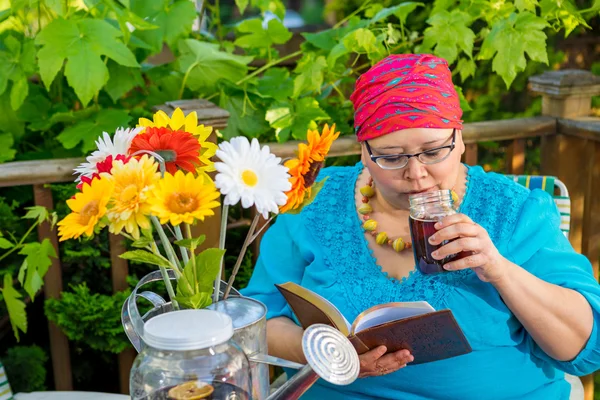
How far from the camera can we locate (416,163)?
1683 millimetres

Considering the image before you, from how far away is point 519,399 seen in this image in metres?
1.79

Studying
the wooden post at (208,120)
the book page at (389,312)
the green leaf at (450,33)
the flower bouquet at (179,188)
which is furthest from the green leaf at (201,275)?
the green leaf at (450,33)

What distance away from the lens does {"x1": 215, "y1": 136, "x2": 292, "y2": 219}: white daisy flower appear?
1.10 meters

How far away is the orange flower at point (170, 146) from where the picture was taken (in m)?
1.22

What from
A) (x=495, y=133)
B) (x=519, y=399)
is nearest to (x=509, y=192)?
(x=519, y=399)

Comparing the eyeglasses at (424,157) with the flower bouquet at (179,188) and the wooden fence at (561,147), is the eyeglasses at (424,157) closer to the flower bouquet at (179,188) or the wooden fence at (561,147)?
the flower bouquet at (179,188)

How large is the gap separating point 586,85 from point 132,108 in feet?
5.08

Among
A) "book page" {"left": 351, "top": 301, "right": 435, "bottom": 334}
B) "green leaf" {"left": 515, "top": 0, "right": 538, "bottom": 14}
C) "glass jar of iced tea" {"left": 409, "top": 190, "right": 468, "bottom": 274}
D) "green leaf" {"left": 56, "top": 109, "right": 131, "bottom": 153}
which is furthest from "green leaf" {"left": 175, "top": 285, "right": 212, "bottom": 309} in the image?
"green leaf" {"left": 515, "top": 0, "right": 538, "bottom": 14}

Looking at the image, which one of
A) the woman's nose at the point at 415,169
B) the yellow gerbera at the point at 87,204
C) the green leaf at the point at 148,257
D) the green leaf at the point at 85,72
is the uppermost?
the green leaf at the point at 85,72

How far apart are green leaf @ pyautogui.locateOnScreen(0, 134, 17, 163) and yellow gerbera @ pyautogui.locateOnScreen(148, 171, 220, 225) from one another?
4.67 ft

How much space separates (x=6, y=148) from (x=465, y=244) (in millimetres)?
1522

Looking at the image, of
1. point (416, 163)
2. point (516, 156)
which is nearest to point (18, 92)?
point (416, 163)

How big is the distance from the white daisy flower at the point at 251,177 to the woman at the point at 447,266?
0.49m

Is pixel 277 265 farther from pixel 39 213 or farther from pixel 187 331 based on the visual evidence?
pixel 187 331
